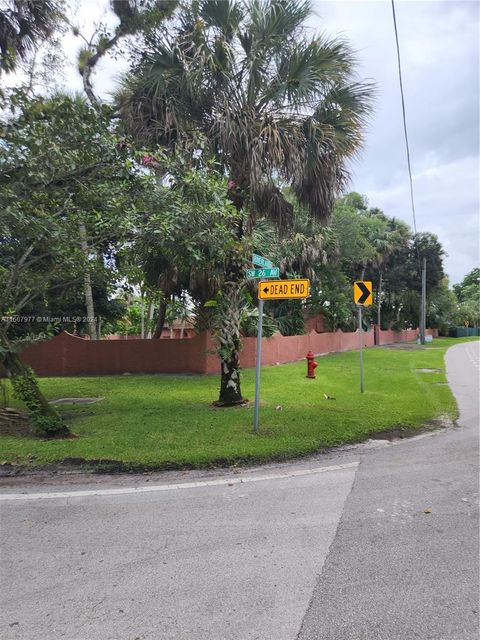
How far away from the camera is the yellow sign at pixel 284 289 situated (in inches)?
295

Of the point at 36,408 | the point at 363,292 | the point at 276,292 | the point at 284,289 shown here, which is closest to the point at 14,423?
the point at 36,408

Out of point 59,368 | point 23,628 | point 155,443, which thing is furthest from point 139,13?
point 23,628

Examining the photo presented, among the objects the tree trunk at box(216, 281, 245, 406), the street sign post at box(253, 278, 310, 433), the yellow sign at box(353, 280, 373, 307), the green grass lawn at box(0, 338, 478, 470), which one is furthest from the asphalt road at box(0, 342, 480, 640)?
the yellow sign at box(353, 280, 373, 307)

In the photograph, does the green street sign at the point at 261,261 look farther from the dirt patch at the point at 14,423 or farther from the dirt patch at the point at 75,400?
the dirt patch at the point at 75,400

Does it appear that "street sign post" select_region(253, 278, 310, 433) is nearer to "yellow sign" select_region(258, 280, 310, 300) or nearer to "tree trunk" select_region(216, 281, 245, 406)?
"yellow sign" select_region(258, 280, 310, 300)

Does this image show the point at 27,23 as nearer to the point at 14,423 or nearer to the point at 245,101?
the point at 245,101

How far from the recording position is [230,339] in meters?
9.85

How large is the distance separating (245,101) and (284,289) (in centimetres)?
431

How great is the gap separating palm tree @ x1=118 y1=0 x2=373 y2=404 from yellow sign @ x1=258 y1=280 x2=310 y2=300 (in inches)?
64.6

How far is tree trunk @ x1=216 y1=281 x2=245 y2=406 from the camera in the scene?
9875 mm

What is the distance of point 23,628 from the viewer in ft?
9.19

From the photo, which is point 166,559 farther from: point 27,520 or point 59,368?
point 59,368

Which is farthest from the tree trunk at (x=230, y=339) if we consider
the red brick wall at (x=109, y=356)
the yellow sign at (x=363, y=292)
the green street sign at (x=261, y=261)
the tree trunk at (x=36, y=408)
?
the red brick wall at (x=109, y=356)

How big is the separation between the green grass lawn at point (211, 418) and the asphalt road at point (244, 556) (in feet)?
1.99
